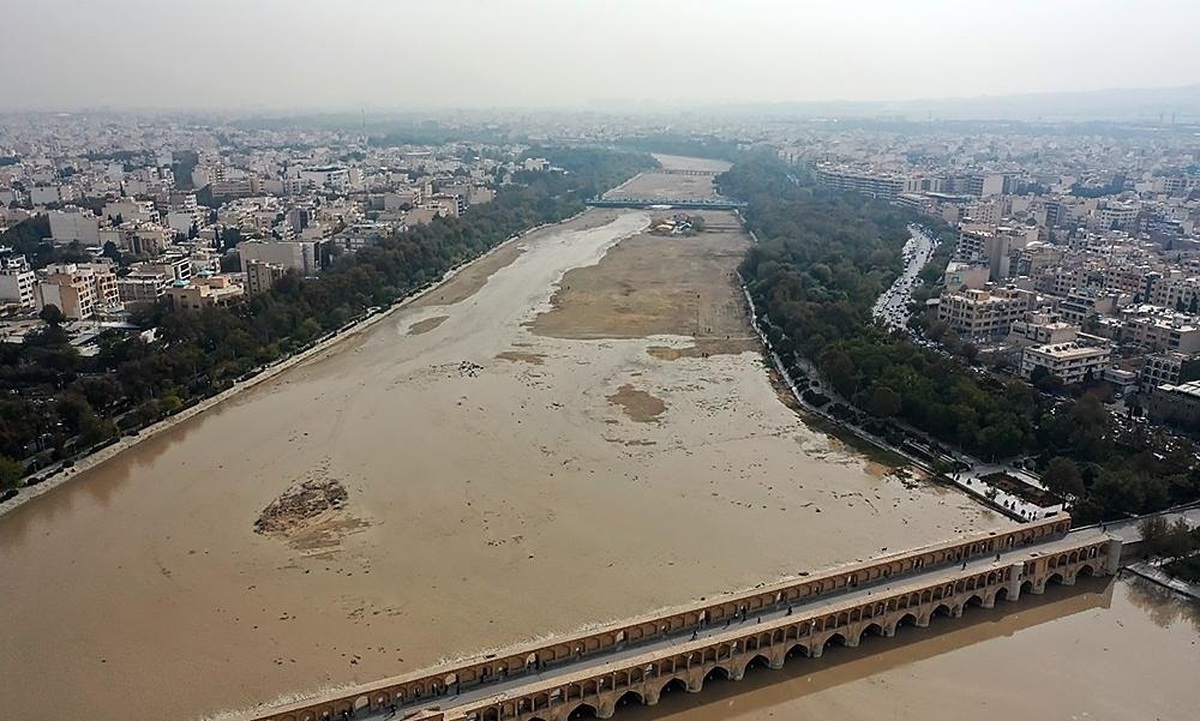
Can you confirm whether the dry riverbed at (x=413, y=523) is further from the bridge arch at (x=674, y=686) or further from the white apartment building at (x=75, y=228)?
the white apartment building at (x=75, y=228)

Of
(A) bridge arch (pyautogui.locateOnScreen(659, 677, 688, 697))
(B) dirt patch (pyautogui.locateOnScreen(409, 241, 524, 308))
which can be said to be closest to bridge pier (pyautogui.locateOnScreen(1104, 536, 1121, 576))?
(A) bridge arch (pyautogui.locateOnScreen(659, 677, 688, 697))

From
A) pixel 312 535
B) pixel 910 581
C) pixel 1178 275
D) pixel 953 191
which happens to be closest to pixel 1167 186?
pixel 953 191

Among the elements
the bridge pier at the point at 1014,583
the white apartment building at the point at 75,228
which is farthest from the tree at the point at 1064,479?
the white apartment building at the point at 75,228

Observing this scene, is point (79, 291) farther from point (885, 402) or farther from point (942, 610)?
point (942, 610)

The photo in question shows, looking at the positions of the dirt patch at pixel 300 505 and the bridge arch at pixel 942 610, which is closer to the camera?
the bridge arch at pixel 942 610

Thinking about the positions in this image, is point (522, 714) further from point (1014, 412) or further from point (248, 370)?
point (248, 370)

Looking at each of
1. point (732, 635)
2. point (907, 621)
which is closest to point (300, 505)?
point (732, 635)
